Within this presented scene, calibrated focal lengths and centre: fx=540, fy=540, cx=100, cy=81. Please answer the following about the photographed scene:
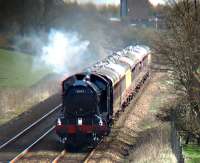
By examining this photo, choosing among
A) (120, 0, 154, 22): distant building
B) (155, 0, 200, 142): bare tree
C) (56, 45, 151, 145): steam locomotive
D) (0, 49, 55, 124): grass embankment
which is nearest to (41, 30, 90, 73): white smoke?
(0, 49, 55, 124): grass embankment

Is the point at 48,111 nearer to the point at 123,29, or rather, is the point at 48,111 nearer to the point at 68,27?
the point at 68,27

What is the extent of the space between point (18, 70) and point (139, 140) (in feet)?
82.8

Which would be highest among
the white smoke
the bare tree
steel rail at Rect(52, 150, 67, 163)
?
the bare tree

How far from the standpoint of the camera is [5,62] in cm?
5066

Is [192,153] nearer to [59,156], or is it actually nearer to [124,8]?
[59,156]

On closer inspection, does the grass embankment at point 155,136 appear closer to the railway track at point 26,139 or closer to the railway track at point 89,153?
the railway track at point 89,153

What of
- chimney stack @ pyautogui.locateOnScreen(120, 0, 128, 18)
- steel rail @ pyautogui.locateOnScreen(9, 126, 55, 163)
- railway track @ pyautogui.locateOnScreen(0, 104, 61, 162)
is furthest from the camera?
chimney stack @ pyautogui.locateOnScreen(120, 0, 128, 18)

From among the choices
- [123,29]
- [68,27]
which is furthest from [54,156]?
[123,29]

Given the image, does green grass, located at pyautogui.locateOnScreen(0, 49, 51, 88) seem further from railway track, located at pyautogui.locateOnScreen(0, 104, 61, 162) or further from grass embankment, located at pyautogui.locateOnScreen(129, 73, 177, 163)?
railway track, located at pyautogui.locateOnScreen(0, 104, 61, 162)

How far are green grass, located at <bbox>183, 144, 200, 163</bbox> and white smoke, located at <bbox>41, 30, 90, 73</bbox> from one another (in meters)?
26.6

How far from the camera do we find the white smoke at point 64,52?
51744mm

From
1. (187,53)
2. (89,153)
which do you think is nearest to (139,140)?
(89,153)

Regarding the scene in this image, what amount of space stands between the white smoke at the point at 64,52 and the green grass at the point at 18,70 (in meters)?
1.44

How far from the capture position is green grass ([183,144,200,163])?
2103 cm
